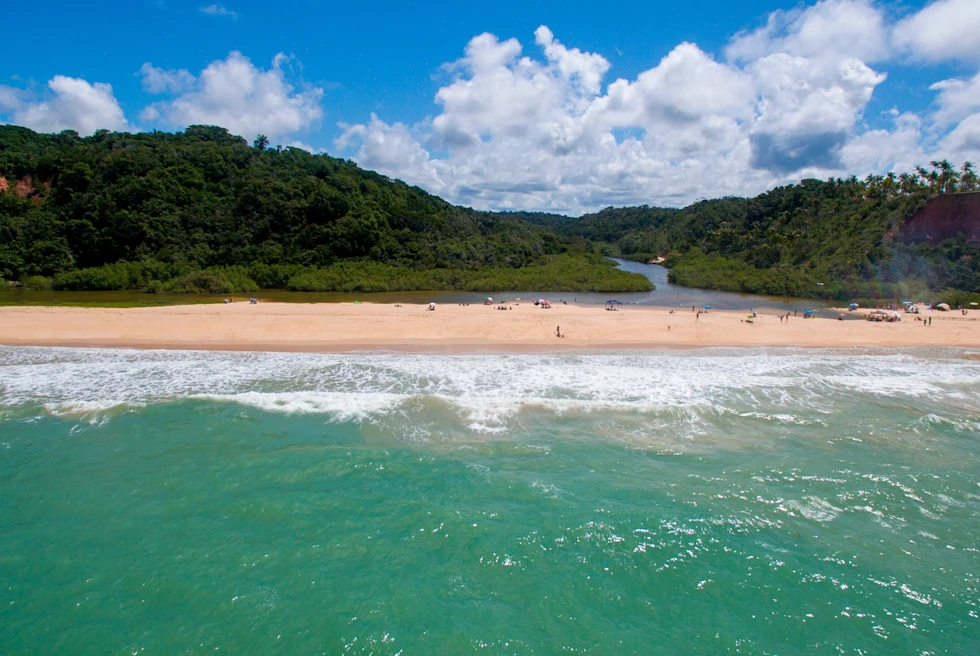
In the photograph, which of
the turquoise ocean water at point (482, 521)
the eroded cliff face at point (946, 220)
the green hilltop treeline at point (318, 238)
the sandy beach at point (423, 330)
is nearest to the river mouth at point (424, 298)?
the green hilltop treeline at point (318, 238)

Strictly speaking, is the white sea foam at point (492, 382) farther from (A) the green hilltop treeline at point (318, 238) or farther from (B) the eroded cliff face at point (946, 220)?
(B) the eroded cliff face at point (946, 220)

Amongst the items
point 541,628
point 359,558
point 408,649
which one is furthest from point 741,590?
point 359,558

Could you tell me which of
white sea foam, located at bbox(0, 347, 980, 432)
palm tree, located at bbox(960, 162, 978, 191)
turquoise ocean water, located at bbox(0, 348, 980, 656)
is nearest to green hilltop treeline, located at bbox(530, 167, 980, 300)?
palm tree, located at bbox(960, 162, 978, 191)

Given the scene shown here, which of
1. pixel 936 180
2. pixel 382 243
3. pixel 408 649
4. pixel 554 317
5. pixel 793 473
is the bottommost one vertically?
pixel 408 649

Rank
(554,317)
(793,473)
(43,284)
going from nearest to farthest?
(793,473), (554,317), (43,284)

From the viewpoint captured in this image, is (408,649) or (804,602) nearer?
(408,649)

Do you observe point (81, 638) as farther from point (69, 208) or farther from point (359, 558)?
point (69, 208)

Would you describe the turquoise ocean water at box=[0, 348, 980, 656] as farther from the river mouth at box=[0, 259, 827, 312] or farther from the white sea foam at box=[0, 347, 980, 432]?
the river mouth at box=[0, 259, 827, 312]
